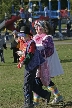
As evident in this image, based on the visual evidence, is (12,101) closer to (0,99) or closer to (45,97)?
(0,99)

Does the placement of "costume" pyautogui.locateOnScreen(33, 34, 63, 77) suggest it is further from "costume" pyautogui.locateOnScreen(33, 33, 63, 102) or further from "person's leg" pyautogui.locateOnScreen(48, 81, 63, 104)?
"person's leg" pyautogui.locateOnScreen(48, 81, 63, 104)

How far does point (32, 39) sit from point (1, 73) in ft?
20.1

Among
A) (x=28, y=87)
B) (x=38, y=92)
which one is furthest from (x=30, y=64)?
(x=38, y=92)

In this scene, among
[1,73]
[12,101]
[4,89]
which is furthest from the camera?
[1,73]

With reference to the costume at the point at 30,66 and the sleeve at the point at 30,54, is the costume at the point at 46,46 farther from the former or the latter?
the sleeve at the point at 30,54

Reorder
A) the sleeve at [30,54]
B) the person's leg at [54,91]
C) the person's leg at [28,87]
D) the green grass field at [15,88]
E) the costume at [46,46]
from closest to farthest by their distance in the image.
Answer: the sleeve at [30,54]
the person's leg at [28,87]
the costume at [46,46]
the person's leg at [54,91]
the green grass field at [15,88]

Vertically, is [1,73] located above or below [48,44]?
below

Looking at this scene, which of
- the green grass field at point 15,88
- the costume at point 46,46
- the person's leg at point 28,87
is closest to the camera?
the person's leg at point 28,87

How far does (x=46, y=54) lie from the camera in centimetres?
709

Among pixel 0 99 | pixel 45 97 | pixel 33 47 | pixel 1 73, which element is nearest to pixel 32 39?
pixel 33 47

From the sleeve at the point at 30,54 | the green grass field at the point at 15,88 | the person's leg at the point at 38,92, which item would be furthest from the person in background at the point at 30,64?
the green grass field at the point at 15,88

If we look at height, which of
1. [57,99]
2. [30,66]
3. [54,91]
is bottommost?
[57,99]

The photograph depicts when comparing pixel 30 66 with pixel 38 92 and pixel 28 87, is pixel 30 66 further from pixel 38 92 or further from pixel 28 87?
pixel 38 92

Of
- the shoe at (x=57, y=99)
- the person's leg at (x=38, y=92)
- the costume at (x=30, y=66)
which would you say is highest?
the costume at (x=30, y=66)
